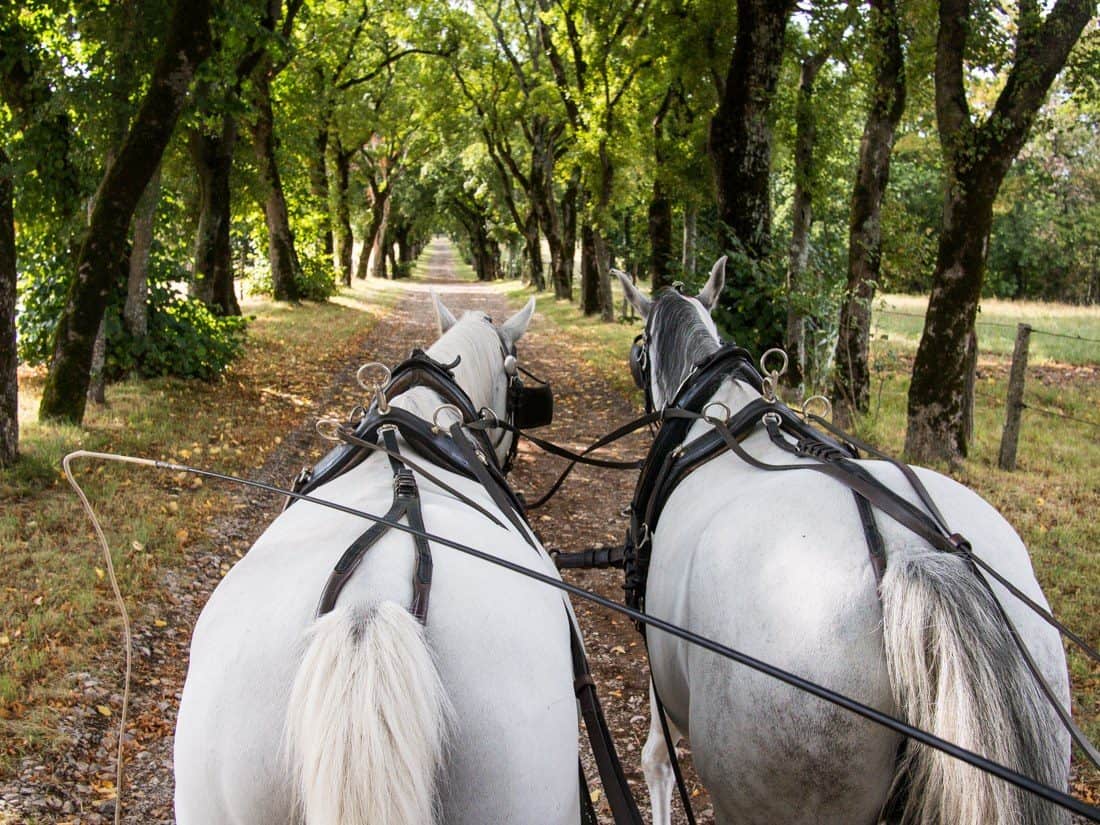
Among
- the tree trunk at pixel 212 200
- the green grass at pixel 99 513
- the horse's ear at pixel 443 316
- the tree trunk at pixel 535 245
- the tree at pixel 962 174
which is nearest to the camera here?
the green grass at pixel 99 513

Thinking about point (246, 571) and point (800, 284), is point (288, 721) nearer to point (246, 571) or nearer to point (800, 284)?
point (246, 571)

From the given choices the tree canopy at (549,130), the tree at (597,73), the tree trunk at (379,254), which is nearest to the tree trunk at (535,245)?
the tree canopy at (549,130)

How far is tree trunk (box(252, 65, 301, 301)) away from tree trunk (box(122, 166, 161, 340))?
7.47 m

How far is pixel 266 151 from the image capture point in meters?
19.7

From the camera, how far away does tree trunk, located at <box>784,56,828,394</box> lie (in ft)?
34.3

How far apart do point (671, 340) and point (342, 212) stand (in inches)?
1188

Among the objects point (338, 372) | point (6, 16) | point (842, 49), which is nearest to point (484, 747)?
point (6, 16)

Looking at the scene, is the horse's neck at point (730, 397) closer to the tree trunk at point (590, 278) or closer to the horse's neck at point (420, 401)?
the horse's neck at point (420, 401)

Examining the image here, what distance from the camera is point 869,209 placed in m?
9.73

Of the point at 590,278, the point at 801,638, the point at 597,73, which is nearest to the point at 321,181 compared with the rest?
the point at 590,278

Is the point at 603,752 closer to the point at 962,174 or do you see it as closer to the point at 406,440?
the point at 406,440

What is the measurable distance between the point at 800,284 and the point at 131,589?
802 cm

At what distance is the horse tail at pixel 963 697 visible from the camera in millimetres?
1896

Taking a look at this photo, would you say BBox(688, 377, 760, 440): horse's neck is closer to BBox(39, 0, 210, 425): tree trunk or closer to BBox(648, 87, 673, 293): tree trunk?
BBox(39, 0, 210, 425): tree trunk
